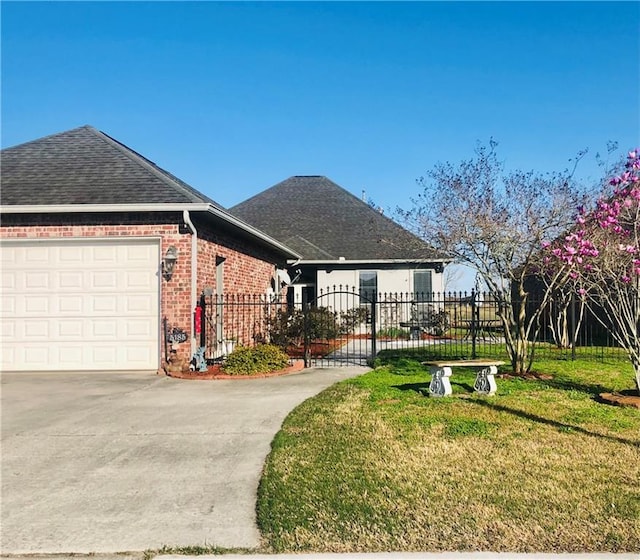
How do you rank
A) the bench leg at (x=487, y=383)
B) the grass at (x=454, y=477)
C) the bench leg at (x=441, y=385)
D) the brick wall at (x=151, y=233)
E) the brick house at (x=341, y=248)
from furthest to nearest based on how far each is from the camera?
the brick house at (x=341, y=248) < the brick wall at (x=151, y=233) < the bench leg at (x=487, y=383) < the bench leg at (x=441, y=385) < the grass at (x=454, y=477)

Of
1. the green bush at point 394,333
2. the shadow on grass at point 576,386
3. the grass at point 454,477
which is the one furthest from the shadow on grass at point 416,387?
the green bush at point 394,333

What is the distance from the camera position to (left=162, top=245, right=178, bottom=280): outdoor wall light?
10703 mm

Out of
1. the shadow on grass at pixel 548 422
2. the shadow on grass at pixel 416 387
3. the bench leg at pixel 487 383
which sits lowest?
the shadow on grass at pixel 548 422

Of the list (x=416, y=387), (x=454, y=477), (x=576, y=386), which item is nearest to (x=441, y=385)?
(x=416, y=387)

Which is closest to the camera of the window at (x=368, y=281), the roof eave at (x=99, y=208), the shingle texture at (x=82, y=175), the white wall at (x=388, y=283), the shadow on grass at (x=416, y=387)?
the shadow on grass at (x=416, y=387)

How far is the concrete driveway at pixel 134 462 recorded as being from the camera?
3721 mm

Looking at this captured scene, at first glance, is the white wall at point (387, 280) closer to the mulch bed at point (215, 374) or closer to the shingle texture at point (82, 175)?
the shingle texture at point (82, 175)

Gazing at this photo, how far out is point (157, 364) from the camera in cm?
1098

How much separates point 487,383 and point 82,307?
782cm

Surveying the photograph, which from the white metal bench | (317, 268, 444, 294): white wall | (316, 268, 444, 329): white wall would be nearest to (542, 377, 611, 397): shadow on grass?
the white metal bench

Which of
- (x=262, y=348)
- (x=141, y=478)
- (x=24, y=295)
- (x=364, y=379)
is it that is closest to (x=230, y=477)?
(x=141, y=478)

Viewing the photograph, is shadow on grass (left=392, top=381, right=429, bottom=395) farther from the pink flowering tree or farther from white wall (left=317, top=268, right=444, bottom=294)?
white wall (left=317, top=268, right=444, bottom=294)

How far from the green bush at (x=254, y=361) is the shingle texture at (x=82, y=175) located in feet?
10.2

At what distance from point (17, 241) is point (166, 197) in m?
3.21
